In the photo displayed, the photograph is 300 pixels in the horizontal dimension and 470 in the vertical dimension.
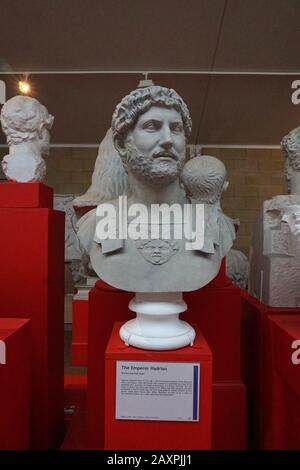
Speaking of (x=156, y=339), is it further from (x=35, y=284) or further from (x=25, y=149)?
(x=25, y=149)

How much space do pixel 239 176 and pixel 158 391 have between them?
11.9 ft

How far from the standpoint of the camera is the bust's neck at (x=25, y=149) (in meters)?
2.29

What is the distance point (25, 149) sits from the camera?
2.30m

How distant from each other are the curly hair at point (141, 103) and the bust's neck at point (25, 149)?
0.85 m

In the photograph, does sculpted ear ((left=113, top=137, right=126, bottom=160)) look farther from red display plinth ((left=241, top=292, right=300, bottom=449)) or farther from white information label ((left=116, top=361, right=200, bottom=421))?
red display plinth ((left=241, top=292, right=300, bottom=449))

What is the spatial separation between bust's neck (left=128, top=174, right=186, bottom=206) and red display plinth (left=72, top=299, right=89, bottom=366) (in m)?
1.82

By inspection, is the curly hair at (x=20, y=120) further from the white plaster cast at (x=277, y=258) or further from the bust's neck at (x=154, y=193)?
the white plaster cast at (x=277, y=258)

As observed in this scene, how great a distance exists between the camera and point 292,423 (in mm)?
1822

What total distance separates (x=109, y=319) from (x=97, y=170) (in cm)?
145

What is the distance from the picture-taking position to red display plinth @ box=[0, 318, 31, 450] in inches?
59.9

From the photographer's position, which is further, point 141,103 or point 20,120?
point 20,120

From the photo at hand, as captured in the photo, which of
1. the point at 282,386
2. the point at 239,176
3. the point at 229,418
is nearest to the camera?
the point at 282,386

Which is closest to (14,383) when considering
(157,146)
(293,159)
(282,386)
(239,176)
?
(157,146)
